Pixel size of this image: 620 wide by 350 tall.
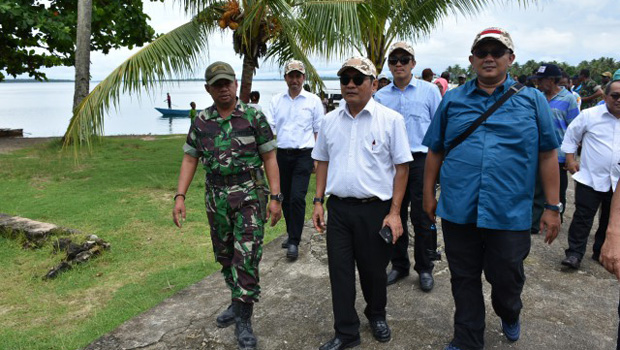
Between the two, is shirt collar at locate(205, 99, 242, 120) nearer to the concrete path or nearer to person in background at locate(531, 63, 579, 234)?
the concrete path

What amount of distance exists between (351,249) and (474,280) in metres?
0.74

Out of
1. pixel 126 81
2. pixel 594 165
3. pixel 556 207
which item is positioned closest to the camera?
pixel 556 207

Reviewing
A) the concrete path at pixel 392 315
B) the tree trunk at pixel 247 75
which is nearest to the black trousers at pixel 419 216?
the concrete path at pixel 392 315

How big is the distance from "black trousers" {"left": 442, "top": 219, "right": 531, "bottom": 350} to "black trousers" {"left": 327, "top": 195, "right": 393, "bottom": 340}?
0.40 m

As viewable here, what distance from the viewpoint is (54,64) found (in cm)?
1714

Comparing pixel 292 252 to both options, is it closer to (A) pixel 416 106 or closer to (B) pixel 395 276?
(B) pixel 395 276

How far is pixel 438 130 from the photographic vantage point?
2.78 meters

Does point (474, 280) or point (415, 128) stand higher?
point (415, 128)

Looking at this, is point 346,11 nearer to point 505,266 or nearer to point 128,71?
point 128,71

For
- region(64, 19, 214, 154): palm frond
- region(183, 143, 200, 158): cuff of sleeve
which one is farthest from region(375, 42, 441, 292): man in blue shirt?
region(64, 19, 214, 154): palm frond

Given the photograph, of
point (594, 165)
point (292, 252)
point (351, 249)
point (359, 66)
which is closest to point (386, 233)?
point (351, 249)

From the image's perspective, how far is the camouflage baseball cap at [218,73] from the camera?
2.97 meters

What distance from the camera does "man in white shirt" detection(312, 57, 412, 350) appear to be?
281 centimetres

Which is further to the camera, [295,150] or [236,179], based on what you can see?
[295,150]
